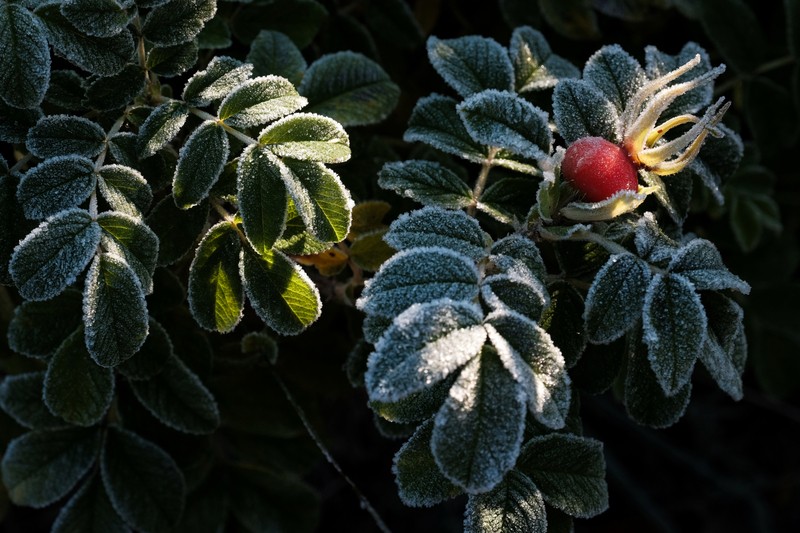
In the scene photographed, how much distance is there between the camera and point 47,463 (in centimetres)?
181

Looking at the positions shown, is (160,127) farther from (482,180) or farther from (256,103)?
(482,180)

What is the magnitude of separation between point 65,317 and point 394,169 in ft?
2.30

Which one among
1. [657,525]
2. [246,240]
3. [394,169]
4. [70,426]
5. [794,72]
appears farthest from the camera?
[657,525]

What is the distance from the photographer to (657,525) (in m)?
2.88

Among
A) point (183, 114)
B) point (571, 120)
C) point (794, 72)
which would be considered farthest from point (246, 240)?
point (794, 72)

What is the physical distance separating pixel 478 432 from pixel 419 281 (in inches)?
9.7

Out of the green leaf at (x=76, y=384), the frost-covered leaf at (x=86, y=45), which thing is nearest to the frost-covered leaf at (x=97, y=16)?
the frost-covered leaf at (x=86, y=45)

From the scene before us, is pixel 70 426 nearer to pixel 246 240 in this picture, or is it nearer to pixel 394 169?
pixel 246 240

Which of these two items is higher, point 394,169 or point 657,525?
point 394,169

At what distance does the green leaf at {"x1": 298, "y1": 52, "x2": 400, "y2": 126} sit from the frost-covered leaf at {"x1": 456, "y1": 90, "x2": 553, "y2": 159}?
0.34 meters

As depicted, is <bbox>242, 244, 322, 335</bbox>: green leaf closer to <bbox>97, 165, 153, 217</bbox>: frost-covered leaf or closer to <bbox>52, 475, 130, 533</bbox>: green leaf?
<bbox>97, 165, 153, 217</bbox>: frost-covered leaf

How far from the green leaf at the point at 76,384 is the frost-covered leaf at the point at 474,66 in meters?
0.87

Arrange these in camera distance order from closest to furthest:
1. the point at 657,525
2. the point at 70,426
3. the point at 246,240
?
the point at 246,240 → the point at 70,426 → the point at 657,525

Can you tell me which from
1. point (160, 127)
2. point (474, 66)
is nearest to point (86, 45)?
point (160, 127)
